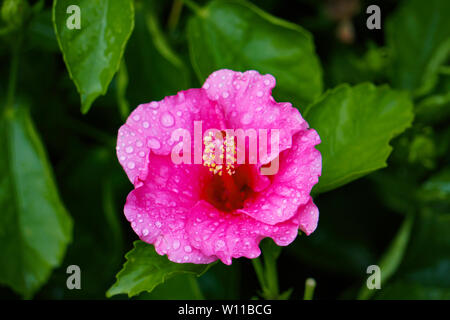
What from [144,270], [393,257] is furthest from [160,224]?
[393,257]

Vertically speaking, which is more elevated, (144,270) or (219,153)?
(219,153)

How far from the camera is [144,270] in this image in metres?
0.83

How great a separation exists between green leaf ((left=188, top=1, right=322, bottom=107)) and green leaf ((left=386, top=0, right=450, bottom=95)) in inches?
14.9

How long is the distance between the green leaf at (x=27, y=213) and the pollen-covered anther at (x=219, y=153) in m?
0.43

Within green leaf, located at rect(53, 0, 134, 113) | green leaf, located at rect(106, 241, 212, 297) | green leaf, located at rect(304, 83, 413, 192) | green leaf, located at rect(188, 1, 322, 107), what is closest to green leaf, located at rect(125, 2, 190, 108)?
green leaf, located at rect(188, 1, 322, 107)

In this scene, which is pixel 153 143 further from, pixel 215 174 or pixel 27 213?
pixel 27 213

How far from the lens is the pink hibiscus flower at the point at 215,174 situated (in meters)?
0.80

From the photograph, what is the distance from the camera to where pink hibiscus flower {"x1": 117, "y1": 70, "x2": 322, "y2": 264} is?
80cm

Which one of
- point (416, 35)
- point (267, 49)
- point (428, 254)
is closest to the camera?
point (267, 49)

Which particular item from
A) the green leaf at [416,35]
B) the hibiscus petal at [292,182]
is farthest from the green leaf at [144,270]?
the green leaf at [416,35]

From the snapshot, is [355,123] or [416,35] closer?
[355,123]

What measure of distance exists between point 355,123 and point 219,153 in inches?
11.2

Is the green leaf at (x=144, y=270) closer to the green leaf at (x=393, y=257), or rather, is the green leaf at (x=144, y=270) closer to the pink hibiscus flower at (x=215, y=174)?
the pink hibiscus flower at (x=215, y=174)

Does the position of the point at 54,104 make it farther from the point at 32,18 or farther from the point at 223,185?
the point at 223,185
